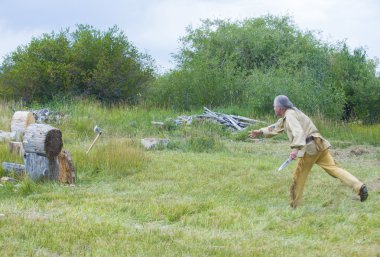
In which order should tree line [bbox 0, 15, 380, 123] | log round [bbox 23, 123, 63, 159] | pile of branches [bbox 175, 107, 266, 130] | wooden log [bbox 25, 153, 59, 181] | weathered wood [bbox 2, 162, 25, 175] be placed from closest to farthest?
log round [bbox 23, 123, 63, 159], wooden log [bbox 25, 153, 59, 181], weathered wood [bbox 2, 162, 25, 175], pile of branches [bbox 175, 107, 266, 130], tree line [bbox 0, 15, 380, 123]

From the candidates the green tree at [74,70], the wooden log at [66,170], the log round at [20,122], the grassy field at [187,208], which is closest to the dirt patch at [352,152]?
the grassy field at [187,208]

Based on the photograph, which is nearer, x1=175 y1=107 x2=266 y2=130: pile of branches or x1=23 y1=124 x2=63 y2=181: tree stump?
x1=23 y1=124 x2=63 y2=181: tree stump

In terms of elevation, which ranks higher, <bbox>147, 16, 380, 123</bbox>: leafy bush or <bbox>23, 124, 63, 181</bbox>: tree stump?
<bbox>147, 16, 380, 123</bbox>: leafy bush

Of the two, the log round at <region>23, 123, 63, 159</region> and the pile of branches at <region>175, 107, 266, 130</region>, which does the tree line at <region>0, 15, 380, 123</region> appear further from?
the log round at <region>23, 123, 63, 159</region>

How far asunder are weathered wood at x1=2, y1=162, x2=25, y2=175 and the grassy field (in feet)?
2.40

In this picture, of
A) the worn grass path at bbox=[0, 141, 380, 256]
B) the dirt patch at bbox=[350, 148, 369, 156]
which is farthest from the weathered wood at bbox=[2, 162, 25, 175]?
the dirt patch at bbox=[350, 148, 369, 156]

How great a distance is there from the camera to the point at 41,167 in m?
10.7

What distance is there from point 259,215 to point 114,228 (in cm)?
224

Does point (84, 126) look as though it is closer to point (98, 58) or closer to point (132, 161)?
point (132, 161)

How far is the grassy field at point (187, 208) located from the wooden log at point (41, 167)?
0.30m

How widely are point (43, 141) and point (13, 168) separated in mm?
1153

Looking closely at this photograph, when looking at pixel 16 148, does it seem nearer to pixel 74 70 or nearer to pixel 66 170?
pixel 66 170

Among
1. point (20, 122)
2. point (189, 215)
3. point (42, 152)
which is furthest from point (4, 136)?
point (189, 215)

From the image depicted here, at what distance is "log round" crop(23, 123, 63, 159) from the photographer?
34.6ft
